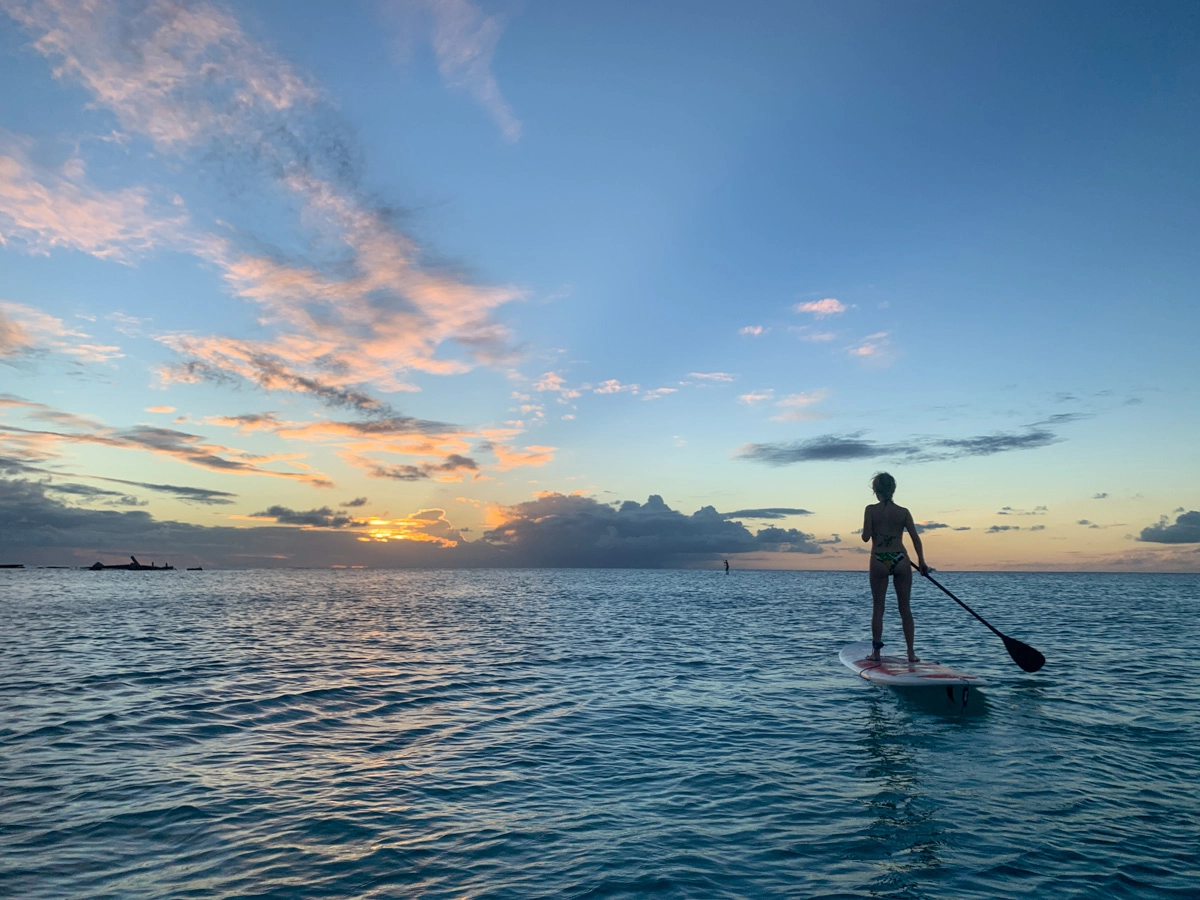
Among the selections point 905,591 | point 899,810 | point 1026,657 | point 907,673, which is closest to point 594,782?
point 899,810

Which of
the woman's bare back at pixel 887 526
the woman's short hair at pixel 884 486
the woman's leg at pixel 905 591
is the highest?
the woman's short hair at pixel 884 486

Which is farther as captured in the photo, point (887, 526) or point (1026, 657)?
point (1026, 657)

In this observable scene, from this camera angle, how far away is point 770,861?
7180 mm

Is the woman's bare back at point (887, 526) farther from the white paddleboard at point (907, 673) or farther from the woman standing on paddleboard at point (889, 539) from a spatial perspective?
the white paddleboard at point (907, 673)

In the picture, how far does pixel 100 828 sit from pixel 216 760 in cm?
294

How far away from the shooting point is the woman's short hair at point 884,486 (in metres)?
16.5

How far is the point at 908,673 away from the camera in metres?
15.3

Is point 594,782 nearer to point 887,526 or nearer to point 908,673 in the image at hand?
point 908,673

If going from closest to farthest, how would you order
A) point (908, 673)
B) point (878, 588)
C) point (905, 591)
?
point (908, 673) < point (905, 591) < point (878, 588)

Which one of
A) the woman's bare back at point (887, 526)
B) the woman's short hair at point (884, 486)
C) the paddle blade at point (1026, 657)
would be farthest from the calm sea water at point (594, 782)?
the woman's short hair at point (884, 486)

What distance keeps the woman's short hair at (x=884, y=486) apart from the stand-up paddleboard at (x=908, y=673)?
4.11 m

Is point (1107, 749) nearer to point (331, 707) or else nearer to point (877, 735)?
point (877, 735)

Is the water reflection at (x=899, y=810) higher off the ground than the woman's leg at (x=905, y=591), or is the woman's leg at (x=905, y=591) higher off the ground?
the woman's leg at (x=905, y=591)

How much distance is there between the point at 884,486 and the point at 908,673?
176 inches
